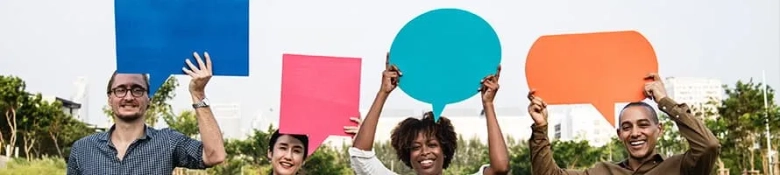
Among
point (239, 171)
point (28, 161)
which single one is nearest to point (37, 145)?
point (28, 161)

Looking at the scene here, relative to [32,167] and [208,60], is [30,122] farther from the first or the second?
[208,60]

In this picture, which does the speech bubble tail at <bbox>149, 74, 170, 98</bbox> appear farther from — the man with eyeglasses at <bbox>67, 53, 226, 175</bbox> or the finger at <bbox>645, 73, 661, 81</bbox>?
the finger at <bbox>645, 73, 661, 81</bbox>

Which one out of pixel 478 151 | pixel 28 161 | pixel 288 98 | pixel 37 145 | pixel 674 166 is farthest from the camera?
pixel 478 151

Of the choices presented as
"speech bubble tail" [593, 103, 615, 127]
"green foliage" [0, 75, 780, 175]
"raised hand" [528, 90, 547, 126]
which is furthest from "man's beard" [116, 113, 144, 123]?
"green foliage" [0, 75, 780, 175]

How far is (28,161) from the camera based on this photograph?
26.6 meters

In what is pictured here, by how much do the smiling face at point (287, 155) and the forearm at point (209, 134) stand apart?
42cm

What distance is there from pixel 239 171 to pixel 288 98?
29611 millimetres

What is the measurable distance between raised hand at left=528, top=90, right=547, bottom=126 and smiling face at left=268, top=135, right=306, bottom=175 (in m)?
1.07

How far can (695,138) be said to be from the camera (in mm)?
3713

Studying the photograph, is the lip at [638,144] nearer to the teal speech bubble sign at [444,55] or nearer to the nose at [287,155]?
the teal speech bubble sign at [444,55]

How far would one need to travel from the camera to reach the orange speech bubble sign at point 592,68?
4.14 metres

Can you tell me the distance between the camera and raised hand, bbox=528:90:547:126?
3.85 m

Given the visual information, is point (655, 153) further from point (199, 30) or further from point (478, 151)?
point (478, 151)

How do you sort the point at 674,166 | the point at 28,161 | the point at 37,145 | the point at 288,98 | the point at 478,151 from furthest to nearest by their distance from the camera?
the point at 478,151 < the point at 37,145 < the point at 28,161 < the point at 288,98 < the point at 674,166
